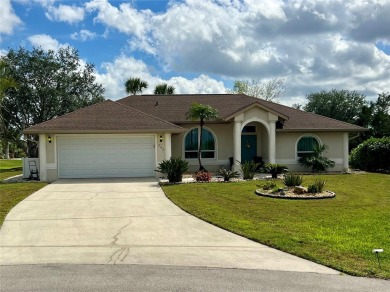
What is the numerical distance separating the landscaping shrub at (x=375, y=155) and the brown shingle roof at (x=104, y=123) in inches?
489

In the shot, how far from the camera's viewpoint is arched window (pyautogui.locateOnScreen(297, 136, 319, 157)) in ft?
78.5

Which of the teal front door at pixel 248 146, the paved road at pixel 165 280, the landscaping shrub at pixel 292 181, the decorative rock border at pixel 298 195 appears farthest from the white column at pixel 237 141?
the paved road at pixel 165 280

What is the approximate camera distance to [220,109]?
984 inches

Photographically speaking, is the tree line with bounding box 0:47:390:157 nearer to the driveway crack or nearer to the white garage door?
the white garage door

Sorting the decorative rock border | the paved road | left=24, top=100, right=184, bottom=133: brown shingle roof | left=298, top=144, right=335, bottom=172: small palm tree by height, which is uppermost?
left=24, top=100, right=184, bottom=133: brown shingle roof

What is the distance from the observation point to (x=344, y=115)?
166 ft

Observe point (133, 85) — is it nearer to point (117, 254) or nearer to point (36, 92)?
point (36, 92)

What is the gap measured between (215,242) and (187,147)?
1555 cm

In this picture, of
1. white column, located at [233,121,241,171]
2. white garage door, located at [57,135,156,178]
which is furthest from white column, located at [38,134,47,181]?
white column, located at [233,121,241,171]

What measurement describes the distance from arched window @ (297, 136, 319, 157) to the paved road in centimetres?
1836

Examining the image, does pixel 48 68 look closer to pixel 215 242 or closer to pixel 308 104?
pixel 215 242

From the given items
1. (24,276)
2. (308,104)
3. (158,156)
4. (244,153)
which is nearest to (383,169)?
(244,153)

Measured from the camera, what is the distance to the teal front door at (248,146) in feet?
79.8

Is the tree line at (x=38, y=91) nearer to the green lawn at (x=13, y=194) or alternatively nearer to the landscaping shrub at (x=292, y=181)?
the green lawn at (x=13, y=194)
